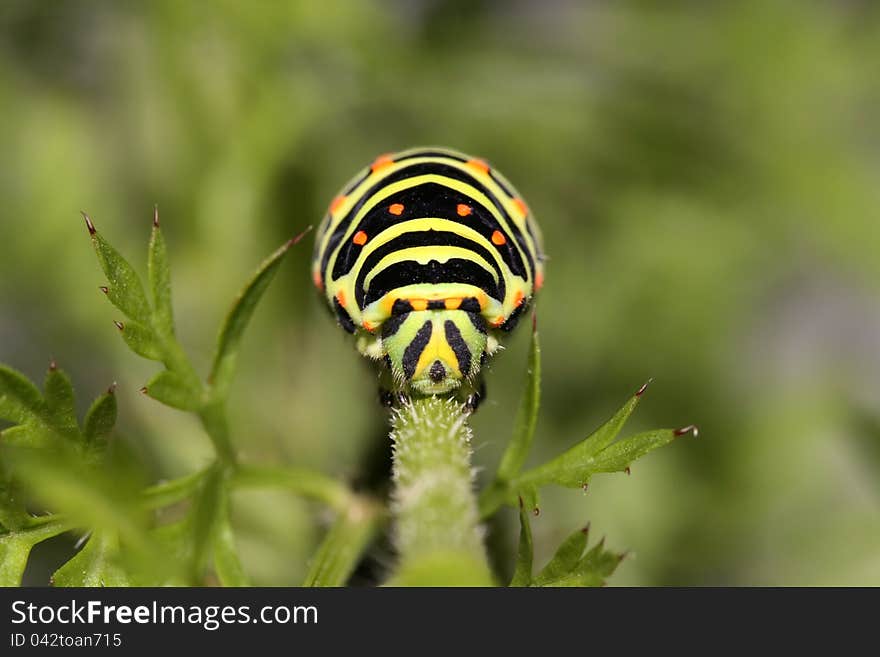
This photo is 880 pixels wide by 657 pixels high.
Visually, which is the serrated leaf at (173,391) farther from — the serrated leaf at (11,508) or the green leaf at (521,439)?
the green leaf at (521,439)

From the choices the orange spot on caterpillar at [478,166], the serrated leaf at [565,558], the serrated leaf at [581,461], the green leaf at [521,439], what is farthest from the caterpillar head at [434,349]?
the orange spot on caterpillar at [478,166]

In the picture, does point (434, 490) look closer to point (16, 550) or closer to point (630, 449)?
point (630, 449)

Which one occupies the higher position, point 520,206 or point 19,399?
point 520,206

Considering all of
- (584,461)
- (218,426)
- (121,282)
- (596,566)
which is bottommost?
(596,566)

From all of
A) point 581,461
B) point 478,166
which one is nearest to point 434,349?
point 581,461

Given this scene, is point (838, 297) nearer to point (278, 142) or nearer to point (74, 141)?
point (278, 142)

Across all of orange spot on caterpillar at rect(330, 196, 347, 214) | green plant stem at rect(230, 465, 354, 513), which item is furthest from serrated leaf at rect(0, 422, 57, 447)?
orange spot on caterpillar at rect(330, 196, 347, 214)
